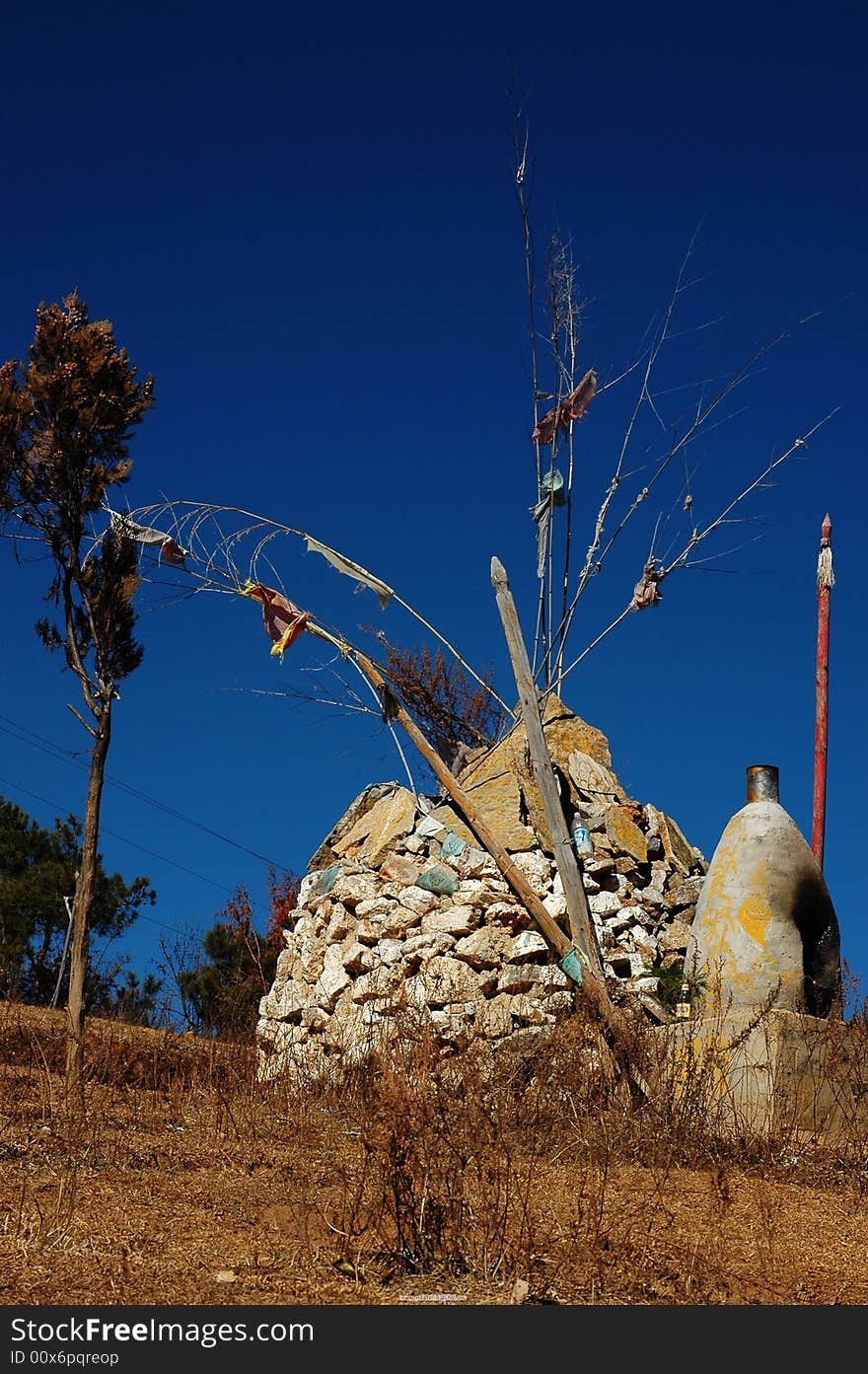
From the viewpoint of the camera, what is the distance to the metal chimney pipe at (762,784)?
7980mm

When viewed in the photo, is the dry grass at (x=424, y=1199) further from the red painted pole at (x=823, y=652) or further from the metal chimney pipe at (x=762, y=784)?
the red painted pole at (x=823, y=652)

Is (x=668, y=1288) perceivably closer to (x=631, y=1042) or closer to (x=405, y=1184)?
(x=405, y=1184)

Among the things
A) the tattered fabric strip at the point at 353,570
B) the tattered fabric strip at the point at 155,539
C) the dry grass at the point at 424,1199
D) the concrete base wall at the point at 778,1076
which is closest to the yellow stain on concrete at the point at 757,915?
the concrete base wall at the point at 778,1076

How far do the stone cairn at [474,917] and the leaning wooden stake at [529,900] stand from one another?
1.23ft

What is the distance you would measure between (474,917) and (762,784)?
7.26ft

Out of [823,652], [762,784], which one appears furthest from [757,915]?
[823,652]

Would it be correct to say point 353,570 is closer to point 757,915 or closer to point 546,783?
point 546,783

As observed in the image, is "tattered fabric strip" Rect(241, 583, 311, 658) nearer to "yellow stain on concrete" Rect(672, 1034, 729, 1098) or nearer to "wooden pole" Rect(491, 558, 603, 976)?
"wooden pole" Rect(491, 558, 603, 976)

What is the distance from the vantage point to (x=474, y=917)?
29.0 ft

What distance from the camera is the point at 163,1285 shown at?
3.99 metres

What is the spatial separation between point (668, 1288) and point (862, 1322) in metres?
0.75

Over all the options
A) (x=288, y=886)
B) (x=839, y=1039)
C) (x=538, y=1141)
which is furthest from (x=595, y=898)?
(x=288, y=886)

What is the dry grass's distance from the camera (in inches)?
164

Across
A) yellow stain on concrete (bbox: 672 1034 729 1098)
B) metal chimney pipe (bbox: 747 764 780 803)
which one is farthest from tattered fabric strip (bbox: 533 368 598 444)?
yellow stain on concrete (bbox: 672 1034 729 1098)
